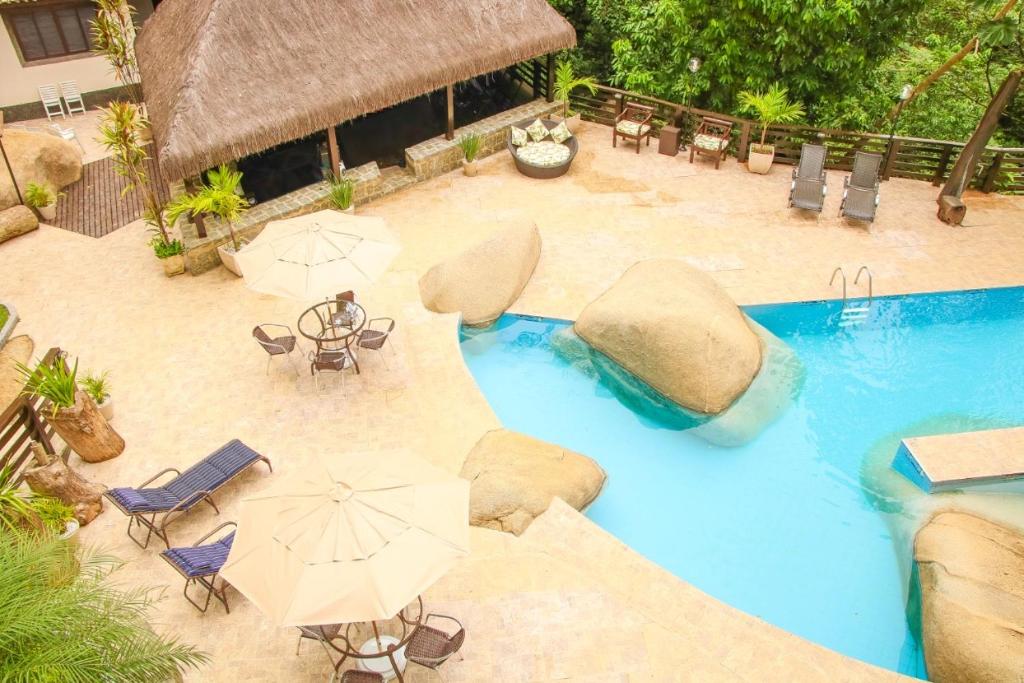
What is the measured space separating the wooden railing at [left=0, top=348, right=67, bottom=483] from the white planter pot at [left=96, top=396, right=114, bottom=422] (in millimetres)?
640

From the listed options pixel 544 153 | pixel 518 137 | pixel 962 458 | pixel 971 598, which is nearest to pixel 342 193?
pixel 518 137

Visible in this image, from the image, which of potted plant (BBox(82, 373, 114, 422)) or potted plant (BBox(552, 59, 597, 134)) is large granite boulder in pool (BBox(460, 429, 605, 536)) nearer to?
potted plant (BBox(82, 373, 114, 422))

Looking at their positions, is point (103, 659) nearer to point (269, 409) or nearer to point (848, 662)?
point (269, 409)

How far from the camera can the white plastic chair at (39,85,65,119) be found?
17.8m

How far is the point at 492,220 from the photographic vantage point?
1448cm

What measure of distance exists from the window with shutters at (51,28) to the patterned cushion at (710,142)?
14.8 m

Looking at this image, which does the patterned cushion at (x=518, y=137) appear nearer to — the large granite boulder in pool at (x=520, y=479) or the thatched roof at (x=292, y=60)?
the thatched roof at (x=292, y=60)

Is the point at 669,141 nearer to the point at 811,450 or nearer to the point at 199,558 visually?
the point at 811,450

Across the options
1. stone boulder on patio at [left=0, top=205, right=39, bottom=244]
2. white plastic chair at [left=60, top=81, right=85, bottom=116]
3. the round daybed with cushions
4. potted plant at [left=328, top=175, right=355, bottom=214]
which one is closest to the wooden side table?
the round daybed with cushions

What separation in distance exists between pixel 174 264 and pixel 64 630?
898 centimetres

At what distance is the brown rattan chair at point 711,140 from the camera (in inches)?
631

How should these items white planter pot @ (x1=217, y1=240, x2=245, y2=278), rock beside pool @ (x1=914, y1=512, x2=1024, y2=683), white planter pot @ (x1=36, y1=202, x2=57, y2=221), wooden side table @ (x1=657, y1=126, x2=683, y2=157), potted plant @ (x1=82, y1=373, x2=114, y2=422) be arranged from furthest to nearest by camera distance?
wooden side table @ (x1=657, y1=126, x2=683, y2=157) → white planter pot @ (x1=36, y1=202, x2=57, y2=221) → white planter pot @ (x1=217, y1=240, x2=245, y2=278) → potted plant @ (x1=82, y1=373, x2=114, y2=422) → rock beside pool @ (x1=914, y1=512, x2=1024, y2=683)

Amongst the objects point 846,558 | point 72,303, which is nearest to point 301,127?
point 72,303

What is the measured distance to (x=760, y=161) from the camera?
15914 millimetres
